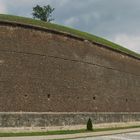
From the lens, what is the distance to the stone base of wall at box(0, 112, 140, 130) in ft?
62.9

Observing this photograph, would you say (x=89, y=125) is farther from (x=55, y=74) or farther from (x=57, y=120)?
(x=55, y=74)

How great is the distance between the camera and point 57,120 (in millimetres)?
21141

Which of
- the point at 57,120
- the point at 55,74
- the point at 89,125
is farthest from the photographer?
the point at 55,74

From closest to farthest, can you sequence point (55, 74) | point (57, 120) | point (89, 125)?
1. point (57, 120)
2. point (89, 125)
3. point (55, 74)

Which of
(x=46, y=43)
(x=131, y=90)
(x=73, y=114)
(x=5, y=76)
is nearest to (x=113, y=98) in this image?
(x=131, y=90)

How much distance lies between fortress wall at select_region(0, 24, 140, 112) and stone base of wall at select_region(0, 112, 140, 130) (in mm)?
328

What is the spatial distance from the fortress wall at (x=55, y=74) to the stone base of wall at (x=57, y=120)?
1.08 feet

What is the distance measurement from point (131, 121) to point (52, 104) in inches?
320

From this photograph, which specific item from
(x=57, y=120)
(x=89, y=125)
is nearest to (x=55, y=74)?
(x=57, y=120)

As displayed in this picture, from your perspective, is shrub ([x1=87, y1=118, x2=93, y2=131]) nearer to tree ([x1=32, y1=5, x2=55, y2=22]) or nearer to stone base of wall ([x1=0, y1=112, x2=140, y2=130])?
stone base of wall ([x1=0, y1=112, x2=140, y2=130])

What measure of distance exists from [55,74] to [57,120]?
2445 millimetres

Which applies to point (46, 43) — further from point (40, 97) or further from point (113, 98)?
point (113, 98)

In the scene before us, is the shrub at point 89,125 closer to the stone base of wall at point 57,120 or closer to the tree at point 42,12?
the stone base of wall at point 57,120

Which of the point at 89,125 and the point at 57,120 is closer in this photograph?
the point at 57,120
